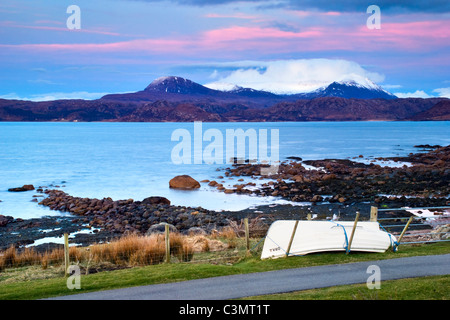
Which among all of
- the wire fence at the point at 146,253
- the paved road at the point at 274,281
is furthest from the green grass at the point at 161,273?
the wire fence at the point at 146,253

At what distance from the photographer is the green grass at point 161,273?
507 inches

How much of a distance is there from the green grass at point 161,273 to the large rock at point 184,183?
3444 centimetres

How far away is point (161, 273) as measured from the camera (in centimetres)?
1407

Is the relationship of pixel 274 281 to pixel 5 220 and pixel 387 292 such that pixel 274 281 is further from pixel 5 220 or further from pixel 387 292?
pixel 5 220

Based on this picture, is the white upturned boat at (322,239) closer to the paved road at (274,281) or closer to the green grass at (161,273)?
the green grass at (161,273)

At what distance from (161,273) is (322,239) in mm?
5459

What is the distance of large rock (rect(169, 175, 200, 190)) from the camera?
51000 millimetres

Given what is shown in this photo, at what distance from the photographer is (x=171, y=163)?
80812 millimetres

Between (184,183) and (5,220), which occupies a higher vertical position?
(184,183)

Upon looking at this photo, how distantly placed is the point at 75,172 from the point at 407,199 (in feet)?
156

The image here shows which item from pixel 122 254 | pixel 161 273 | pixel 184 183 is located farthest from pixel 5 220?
pixel 161 273

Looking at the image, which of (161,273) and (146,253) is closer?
(161,273)

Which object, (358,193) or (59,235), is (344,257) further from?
(358,193)
